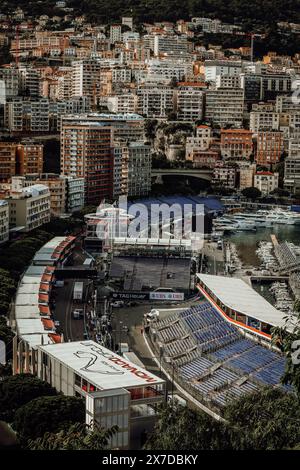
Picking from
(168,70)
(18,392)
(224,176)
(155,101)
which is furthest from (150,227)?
(168,70)

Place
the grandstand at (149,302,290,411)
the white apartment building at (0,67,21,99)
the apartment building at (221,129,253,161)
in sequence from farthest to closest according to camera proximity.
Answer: the white apartment building at (0,67,21,99), the apartment building at (221,129,253,161), the grandstand at (149,302,290,411)

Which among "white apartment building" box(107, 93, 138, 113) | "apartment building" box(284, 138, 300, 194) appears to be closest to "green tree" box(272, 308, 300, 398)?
"apartment building" box(284, 138, 300, 194)

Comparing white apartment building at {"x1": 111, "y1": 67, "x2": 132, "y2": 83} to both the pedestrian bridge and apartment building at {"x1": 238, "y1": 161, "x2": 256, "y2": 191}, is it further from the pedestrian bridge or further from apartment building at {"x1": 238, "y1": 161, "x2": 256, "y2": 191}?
apartment building at {"x1": 238, "y1": 161, "x2": 256, "y2": 191}

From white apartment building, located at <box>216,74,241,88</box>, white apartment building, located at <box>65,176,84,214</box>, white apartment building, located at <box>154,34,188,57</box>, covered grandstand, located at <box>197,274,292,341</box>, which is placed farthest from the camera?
white apartment building, located at <box>154,34,188,57</box>

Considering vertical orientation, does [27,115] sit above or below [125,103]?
below

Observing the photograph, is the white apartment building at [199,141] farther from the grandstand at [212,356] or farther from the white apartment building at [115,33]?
the grandstand at [212,356]

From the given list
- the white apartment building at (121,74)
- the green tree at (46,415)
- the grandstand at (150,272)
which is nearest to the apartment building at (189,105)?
the white apartment building at (121,74)

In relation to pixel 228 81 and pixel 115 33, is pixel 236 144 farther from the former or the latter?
pixel 115 33
